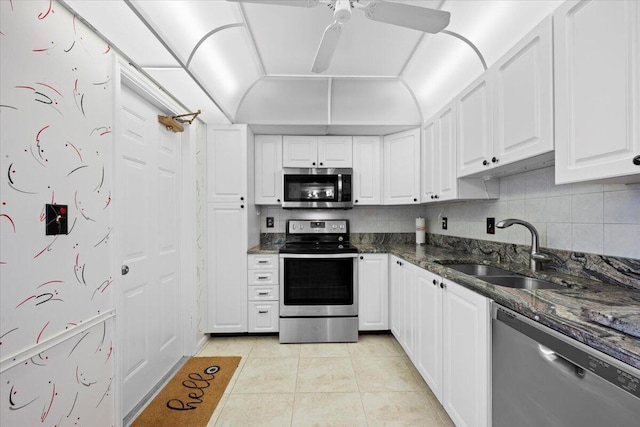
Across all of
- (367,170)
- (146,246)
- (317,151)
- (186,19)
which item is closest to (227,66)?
(186,19)

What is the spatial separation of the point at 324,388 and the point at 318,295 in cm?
88

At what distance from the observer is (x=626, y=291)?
115 cm

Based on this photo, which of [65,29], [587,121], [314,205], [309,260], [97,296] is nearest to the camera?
[587,121]

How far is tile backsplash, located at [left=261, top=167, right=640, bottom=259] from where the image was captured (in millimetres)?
1237

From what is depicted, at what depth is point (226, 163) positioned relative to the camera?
2789 mm

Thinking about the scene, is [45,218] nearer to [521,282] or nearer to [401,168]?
[521,282]

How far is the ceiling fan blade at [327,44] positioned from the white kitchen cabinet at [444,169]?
111 centimetres

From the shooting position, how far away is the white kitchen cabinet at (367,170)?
10.2ft

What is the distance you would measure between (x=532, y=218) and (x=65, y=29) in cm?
265

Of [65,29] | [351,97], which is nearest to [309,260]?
[351,97]

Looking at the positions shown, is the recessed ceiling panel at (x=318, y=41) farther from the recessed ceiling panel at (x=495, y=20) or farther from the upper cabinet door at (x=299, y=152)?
the upper cabinet door at (x=299, y=152)

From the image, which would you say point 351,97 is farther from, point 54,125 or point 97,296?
point 97,296

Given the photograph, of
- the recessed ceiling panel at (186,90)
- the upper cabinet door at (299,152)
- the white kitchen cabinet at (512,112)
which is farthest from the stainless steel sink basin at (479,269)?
the recessed ceiling panel at (186,90)

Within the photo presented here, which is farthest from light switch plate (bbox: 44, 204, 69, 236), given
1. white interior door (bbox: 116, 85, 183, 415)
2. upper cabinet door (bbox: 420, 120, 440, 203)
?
upper cabinet door (bbox: 420, 120, 440, 203)
